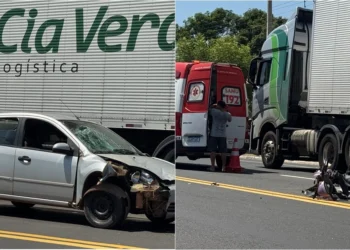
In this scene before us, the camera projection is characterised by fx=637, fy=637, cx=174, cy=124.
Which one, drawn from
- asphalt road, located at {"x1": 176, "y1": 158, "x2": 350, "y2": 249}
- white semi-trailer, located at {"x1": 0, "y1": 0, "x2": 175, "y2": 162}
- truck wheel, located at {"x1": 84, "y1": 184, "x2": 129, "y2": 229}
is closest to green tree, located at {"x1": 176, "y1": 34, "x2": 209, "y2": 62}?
asphalt road, located at {"x1": 176, "y1": 158, "x2": 350, "y2": 249}

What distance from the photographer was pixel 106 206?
6.12 metres

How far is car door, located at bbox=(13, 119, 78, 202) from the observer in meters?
6.21

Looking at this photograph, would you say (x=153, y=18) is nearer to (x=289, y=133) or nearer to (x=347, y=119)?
(x=347, y=119)

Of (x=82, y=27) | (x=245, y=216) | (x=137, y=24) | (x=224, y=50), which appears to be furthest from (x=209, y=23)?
(x=82, y=27)

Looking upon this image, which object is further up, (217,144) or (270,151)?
(217,144)

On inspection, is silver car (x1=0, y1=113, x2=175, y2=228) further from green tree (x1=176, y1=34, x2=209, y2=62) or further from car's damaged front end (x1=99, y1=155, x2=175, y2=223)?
green tree (x1=176, y1=34, x2=209, y2=62)

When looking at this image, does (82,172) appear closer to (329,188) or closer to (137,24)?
(137,24)

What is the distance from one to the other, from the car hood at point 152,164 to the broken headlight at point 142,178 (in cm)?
5

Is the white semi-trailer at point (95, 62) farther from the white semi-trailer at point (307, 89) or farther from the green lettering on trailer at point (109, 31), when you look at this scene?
the white semi-trailer at point (307, 89)

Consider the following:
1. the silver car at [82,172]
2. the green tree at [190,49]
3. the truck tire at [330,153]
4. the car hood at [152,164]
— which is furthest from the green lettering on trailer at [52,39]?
the truck tire at [330,153]

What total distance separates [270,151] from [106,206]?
7511 mm

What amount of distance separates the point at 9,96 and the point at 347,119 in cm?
575

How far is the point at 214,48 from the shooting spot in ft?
14.2

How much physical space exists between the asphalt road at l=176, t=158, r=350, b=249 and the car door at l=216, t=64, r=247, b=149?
0.34m
